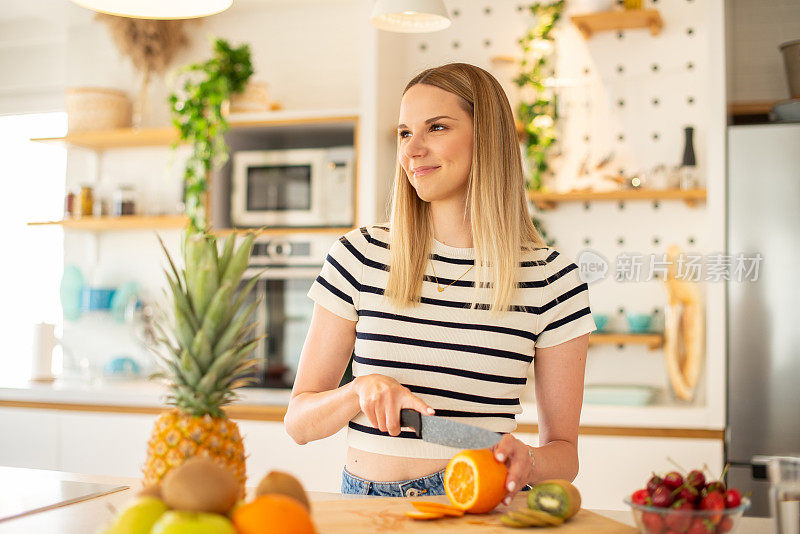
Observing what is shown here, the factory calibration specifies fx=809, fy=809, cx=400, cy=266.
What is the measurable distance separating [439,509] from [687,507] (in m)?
0.35

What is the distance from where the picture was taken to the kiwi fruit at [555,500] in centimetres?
116

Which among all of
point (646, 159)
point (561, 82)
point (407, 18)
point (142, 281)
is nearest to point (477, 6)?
point (561, 82)

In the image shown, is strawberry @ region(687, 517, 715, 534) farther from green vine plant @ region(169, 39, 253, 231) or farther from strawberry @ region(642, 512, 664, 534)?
green vine plant @ region(169, 39, 253, 231)

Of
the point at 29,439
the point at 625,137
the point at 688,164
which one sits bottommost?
the point at 29,439

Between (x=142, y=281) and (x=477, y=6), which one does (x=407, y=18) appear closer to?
(x=477, y=6)

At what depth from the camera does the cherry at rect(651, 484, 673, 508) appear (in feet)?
3.31

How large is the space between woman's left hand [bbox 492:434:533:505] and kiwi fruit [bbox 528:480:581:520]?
0.13ft

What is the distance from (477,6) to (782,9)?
1312 millimetres

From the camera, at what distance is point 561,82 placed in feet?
11.8

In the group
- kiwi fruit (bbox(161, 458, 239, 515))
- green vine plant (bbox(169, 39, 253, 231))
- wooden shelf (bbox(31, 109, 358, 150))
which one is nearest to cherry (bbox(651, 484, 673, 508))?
kiwi fruit (bbox(161, 458, 239, 515))

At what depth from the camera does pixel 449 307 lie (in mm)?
1533

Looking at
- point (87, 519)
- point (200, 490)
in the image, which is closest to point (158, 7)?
point (87, 519)

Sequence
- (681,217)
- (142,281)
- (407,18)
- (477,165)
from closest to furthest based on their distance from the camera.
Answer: (477,165) → (407,18) → (681,217) → (142,281)

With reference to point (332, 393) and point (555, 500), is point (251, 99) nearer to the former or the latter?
point (332, 393)
